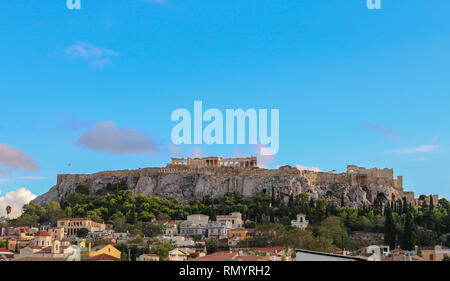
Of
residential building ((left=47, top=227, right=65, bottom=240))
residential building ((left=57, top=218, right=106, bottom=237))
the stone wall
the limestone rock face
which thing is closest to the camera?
residential building ((left=47, top=227, right=65, bottom=240))

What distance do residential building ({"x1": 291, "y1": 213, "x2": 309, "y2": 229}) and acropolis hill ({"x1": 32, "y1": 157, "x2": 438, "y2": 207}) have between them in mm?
11162

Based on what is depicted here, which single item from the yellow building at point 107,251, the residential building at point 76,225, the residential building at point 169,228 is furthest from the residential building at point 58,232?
the yellow building at point 107,251

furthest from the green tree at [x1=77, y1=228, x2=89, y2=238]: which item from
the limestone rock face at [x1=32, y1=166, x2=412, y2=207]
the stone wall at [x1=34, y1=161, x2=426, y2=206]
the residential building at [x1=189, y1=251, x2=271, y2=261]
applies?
the residential building at [x1=189, y1=251, x2=271, y2=261]

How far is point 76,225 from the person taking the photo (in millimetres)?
60406

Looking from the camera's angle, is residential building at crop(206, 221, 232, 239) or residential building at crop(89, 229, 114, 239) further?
residential building at crop(206, 221, 232, 239)

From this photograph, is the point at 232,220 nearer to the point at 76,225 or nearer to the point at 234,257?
the point at 76,225

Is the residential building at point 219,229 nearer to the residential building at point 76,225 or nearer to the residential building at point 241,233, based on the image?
the residential building at point 241,233

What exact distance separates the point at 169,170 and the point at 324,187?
20.0 m

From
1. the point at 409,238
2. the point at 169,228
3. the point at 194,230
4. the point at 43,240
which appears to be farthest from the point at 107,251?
the point at 409,238

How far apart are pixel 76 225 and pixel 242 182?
2216cm

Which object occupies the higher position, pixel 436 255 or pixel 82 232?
pixel 82 232

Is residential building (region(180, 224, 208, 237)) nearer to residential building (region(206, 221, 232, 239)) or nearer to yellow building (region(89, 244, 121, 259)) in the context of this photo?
residential building (region(206, 221, 232, 239))

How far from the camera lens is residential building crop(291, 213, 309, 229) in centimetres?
5786
